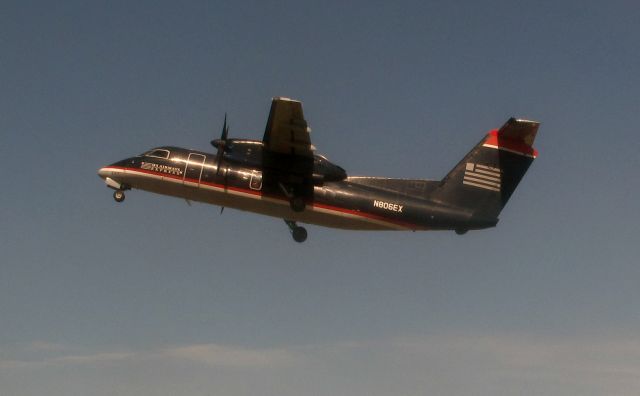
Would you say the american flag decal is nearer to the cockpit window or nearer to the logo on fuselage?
the logo on fuselage

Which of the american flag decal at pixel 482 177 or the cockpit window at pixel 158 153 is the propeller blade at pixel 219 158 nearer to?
the cockpit window at pixel 158 153

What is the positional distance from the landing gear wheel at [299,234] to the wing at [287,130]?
3998 millimetres

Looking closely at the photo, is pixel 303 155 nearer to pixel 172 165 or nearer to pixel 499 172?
pixel 172 165

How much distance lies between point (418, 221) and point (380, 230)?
5.30ft

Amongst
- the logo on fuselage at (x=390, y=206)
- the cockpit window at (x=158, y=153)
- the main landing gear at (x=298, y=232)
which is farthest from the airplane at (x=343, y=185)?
the main landing gear at (x=298, y=232)

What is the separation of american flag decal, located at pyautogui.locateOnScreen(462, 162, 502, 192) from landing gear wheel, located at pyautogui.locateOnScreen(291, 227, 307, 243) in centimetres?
695

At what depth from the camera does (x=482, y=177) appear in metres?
34.9

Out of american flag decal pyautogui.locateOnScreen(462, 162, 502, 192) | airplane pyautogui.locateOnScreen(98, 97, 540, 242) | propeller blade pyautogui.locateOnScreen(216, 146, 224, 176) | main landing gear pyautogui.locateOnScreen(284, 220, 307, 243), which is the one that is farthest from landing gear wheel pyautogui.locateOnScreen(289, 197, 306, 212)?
american flag decal pyautogui.locateOnScreen(462, 162, 502, 192)

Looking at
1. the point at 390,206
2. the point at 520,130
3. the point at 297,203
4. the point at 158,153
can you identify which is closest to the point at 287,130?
the point at 297,203

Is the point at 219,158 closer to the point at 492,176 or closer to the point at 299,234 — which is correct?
the point at 299,234

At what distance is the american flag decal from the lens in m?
34.8

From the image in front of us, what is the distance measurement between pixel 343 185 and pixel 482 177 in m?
5.55

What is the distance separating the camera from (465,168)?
1383 inches

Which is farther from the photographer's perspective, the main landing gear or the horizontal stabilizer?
the main landing gear
